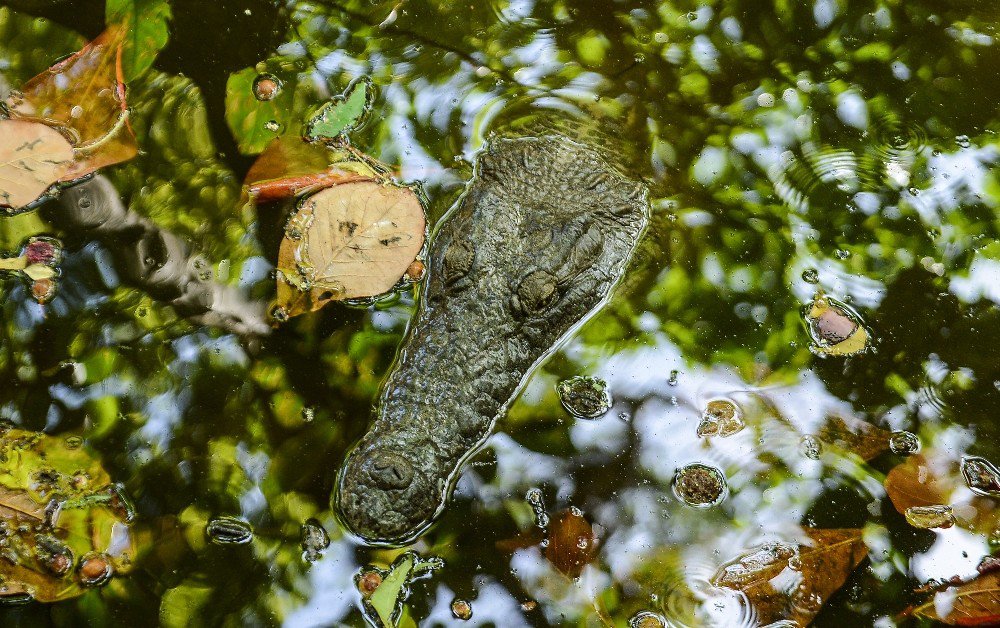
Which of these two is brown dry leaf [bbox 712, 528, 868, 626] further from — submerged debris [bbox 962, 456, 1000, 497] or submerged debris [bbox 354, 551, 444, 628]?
submerged debris [bbox 354, 551, 444, 628]

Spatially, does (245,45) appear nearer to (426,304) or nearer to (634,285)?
(426,304)

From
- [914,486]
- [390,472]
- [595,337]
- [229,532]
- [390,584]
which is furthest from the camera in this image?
[595,337]

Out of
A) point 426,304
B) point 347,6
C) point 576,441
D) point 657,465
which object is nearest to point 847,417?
point 657,465

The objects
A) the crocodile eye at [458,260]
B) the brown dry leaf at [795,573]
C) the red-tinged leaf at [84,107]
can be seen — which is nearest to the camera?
the brown dry leaf at [795,573]

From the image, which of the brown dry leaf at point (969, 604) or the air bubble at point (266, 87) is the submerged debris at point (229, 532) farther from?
the brown dry leaf at point (969, 604)

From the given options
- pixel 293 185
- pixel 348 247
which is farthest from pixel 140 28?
pixel 348 247

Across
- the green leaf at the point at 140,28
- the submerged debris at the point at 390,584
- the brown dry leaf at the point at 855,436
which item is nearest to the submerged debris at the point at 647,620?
the submerged debris at the point at 390,584

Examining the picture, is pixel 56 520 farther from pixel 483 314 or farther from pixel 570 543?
pixel 570 543
